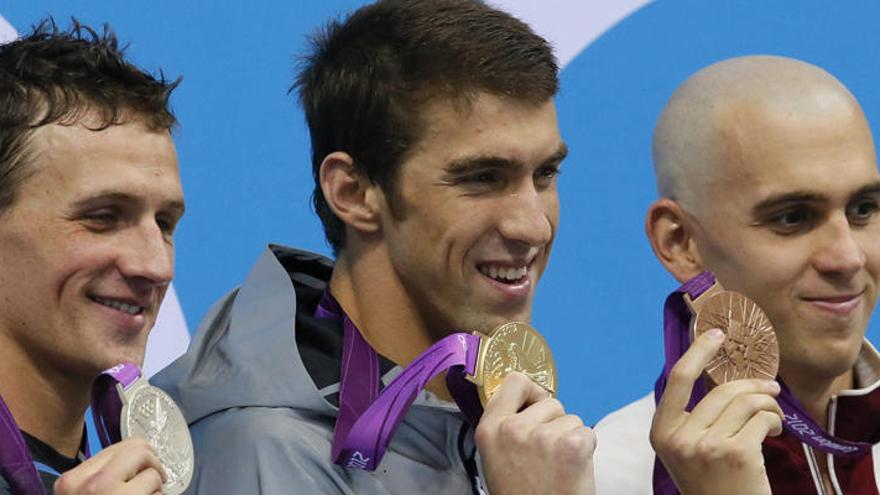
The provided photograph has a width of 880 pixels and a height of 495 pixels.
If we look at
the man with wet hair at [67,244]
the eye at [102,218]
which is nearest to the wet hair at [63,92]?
the man with wet hair at [67,244]

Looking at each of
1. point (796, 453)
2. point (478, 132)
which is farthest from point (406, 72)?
point (796, 453)

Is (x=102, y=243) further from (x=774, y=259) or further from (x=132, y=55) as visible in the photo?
(x=774, y=259)

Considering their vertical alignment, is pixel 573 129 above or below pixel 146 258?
above

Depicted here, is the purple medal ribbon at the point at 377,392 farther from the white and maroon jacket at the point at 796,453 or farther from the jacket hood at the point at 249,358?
the white and maroon jacket at the point at 796,453

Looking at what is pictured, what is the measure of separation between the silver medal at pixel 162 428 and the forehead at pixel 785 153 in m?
1.11

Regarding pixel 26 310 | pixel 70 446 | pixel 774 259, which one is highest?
pixel 774 259

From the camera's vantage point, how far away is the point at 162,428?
2.52 meters

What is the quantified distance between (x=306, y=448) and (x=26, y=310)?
1.44 feet

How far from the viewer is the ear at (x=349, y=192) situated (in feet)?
9.75

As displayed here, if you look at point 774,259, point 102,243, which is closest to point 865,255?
point 774,259

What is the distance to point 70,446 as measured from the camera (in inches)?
108

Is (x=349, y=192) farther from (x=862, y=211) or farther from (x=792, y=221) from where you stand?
(x=862, y=211)

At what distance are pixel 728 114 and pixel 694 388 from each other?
535 mm

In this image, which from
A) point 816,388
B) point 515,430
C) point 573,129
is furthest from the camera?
point 573,129
